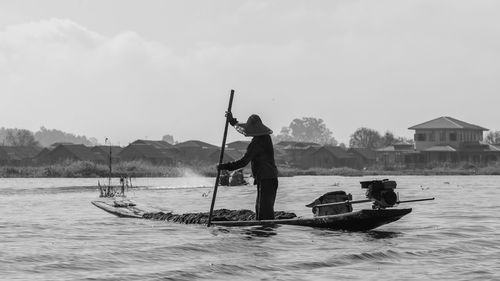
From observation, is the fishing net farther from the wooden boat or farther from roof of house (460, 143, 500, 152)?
roof of house (460, 143, 500, 152)

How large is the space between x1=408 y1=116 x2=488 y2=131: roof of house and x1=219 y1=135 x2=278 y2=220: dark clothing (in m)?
81.2

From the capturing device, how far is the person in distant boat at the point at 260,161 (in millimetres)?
16438

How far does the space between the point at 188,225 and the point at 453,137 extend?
80.7 meters

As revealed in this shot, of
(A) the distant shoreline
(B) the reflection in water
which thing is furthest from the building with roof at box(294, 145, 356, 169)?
(B) the reflection in water

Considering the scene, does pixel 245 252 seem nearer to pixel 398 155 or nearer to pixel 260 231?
pixel 260 231

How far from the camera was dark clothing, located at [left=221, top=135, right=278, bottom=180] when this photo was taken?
16.5m

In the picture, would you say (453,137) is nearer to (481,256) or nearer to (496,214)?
(496,214)

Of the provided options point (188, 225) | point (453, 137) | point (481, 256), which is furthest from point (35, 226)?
point (453, 137)

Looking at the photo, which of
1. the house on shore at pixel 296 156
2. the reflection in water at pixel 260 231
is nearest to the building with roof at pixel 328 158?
the house on shore at pixel 296 156

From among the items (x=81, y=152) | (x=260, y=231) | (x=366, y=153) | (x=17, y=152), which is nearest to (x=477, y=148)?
(x=366, y=153)

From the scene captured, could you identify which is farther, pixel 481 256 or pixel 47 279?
pixel 481 256

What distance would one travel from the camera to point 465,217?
23.2m

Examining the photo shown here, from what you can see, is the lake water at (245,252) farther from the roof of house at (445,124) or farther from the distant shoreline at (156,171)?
the roof of house at (445,124)

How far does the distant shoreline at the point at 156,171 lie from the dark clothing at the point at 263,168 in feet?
225
